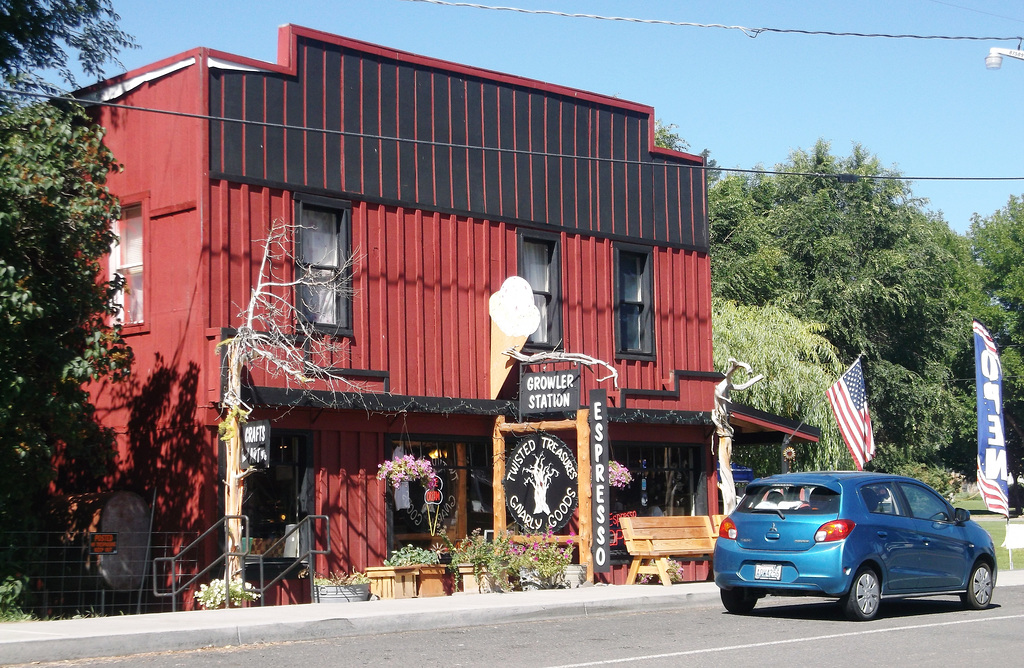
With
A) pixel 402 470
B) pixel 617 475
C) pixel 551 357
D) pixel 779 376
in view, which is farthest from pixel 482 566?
pixel 779 376

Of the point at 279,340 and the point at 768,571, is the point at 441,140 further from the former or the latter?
the point at 768,571

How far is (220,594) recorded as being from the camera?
15.1 meters

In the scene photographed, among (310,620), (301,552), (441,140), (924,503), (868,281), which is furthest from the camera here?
(868,281)

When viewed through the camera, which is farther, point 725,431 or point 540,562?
point 725,431

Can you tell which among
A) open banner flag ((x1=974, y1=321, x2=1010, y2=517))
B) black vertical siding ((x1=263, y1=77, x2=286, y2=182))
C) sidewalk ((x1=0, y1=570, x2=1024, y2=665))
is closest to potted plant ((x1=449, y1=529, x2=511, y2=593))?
sidewalk ((x1=0, y1=570, x2=1024, y2=665))

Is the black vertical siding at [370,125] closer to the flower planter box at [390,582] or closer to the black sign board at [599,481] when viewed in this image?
the black sign board at [599,481]

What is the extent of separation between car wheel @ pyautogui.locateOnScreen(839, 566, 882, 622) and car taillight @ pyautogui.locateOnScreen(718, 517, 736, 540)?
135 centimetres

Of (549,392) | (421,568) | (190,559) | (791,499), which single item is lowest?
(421,568)

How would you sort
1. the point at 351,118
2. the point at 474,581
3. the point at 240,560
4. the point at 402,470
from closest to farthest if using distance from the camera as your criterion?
the point at 240,560
the point at 474,581
the point at 402,470
the point at 351,118

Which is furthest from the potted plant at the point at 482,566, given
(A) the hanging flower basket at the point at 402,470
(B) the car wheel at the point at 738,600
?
(B) the car wheel at the point at 738,600

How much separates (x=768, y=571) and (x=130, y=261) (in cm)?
1030

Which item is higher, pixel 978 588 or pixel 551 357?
pixel 551 357

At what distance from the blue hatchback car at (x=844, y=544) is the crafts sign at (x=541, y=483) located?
151 inches

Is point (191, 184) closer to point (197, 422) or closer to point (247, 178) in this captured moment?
point (247, 178)
